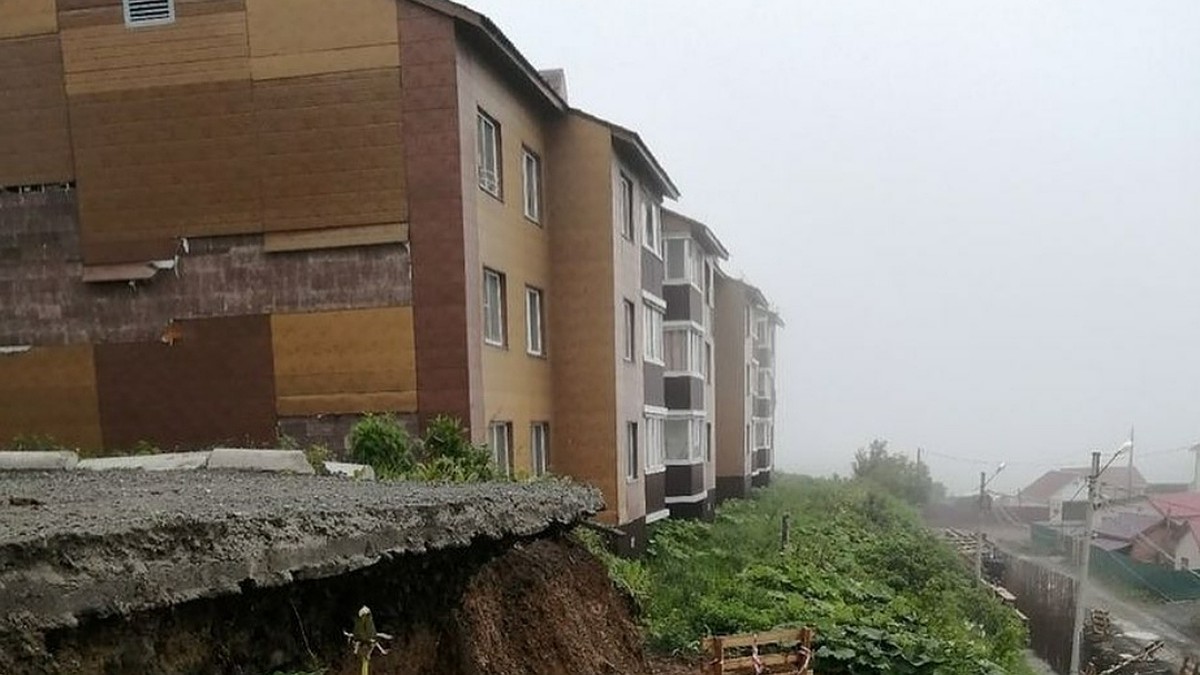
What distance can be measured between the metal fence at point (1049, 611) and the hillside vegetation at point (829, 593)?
160 inches

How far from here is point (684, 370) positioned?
22.9 m

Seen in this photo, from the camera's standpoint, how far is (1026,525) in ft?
203

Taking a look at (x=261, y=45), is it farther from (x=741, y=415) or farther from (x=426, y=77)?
(x=741, y=415)

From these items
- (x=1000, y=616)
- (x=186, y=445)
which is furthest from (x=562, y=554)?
(x=1000, y=616)

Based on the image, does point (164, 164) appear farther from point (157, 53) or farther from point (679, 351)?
point (679, 351)

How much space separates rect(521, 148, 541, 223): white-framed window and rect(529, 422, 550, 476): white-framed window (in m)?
3.86

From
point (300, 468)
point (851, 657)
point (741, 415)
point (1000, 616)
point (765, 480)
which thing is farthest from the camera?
point (765, 480)

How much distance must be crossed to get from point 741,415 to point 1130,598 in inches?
800

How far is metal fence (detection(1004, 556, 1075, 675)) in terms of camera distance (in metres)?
26.8

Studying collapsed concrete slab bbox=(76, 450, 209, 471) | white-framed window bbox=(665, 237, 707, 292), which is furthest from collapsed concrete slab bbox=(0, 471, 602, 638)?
white-framed window bbox=(665, 237, 707, 292)

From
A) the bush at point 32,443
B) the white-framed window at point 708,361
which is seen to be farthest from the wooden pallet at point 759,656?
the white-framed window at point 708,361

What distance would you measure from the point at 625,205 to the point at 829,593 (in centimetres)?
860

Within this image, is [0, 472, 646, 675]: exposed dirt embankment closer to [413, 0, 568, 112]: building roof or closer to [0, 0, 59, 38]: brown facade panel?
[413, 0, 568, 112]: building roof

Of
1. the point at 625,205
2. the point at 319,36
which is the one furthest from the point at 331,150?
the point at 625,205
